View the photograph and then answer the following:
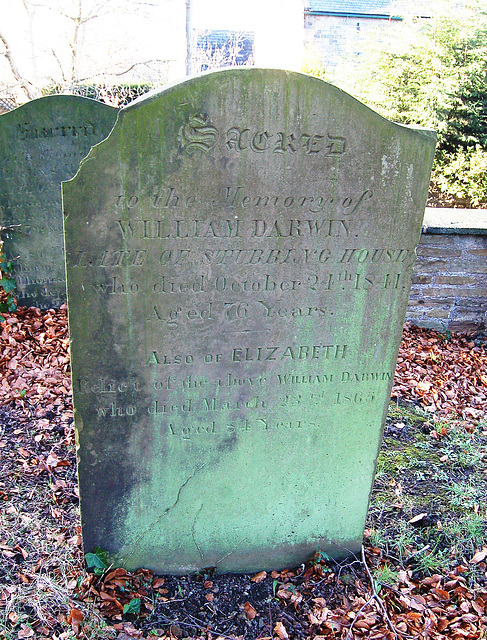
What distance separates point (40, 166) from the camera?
493 centimetres

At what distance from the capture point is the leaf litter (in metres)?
2.35

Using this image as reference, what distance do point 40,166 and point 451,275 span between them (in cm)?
459

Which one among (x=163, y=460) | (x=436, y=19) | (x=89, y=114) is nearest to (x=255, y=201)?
(x=163, y=460)

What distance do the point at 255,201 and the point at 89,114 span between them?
347 centimetres

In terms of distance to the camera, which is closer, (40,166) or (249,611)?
(249,611)

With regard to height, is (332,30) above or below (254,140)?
above

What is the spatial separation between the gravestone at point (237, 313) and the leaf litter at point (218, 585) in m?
0.17

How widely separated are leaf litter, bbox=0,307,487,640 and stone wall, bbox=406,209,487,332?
2407 millimetres

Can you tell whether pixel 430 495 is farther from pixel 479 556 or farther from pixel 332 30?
pixel 332 30

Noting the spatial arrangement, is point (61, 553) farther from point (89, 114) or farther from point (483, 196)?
point (483, 196)

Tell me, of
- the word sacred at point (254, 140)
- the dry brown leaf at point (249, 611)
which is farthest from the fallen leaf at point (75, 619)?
the word sacred at point (254, 140)

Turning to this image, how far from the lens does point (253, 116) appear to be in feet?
6.64

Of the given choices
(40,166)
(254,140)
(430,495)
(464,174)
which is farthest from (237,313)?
(464,174)

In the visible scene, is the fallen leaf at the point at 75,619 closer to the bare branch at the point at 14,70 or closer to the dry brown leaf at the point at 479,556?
the dry brown leaf at the point at 479,556
